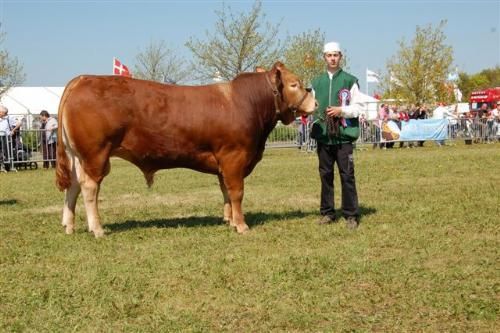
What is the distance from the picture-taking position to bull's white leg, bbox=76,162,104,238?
7.39 meters

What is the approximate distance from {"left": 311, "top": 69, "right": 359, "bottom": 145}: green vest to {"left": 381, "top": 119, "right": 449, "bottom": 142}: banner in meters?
18.7

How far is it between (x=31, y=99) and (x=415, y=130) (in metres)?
25.5

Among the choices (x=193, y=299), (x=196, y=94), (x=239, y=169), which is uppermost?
(x=196, y=94)

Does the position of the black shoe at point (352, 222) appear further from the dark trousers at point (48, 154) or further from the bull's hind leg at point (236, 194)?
the dark trousers at point (48, 154)

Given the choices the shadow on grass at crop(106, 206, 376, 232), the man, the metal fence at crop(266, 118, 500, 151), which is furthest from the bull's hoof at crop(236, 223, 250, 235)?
the metal fence at crop(266, 118, 500, 151)

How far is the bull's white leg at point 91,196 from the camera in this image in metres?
7.39

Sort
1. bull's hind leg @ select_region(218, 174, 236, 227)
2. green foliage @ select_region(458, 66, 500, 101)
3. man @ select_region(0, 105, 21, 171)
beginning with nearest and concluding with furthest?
bull's hind leg @ select_region(218, 174, 236, 227), man @ select_region(0, 105, 21, 171), green foliage @ select_region(458, 66, 500, 101)

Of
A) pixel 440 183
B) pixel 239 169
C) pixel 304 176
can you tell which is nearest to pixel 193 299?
pixel 239 169

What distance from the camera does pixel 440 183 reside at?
38.7 ft

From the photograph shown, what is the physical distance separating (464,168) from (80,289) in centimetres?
1144

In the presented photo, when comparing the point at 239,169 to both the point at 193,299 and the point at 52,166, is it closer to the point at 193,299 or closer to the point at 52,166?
the point at 193,299

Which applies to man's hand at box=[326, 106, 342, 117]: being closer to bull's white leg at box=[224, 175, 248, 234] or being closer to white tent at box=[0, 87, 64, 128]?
bull's white leg at box=[224, 175, 248, 234]

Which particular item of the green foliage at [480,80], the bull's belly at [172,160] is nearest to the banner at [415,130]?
the bull's belly at [172,160]

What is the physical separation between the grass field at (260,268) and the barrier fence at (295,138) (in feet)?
34.5
